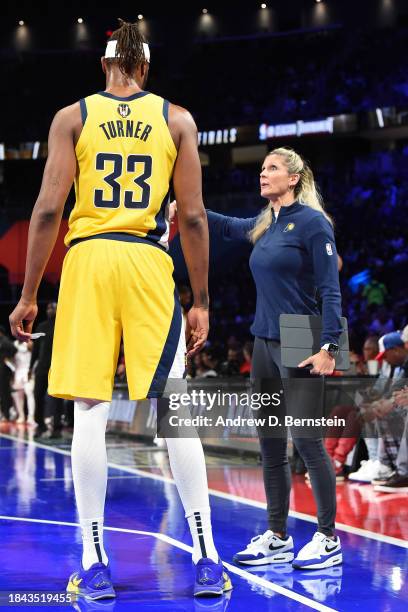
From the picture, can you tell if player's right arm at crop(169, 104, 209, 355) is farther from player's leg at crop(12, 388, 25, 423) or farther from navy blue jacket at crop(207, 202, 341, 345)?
player's leg at crop(12, 388, 25, 423)

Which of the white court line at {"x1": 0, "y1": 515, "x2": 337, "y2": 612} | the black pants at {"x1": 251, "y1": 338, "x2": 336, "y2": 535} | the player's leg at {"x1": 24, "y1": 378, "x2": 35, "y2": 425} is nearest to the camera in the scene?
the white court line at {"x1": 0, "y1": 515, "x2": 337, "y2": 612}

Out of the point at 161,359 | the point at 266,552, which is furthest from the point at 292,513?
the point at 161,359

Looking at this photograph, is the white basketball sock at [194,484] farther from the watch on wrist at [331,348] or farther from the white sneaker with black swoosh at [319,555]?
the watch on wrist at [331,348]

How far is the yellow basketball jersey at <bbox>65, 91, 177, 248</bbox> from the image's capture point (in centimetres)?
333

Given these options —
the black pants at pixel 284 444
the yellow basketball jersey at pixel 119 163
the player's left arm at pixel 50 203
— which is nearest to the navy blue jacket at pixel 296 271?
the black pants at pixel 284 444

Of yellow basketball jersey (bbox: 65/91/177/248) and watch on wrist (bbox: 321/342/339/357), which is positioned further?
watch on wrist (bbox: 321/342/339/357)

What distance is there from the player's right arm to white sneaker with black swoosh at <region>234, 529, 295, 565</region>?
42.1 inches

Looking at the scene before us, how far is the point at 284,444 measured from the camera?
410cm

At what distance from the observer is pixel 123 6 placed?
29672 mm

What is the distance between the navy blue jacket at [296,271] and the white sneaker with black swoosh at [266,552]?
2.97 ft

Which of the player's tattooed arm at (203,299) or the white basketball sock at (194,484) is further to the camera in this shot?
the player's tattooed arm at (203,299)

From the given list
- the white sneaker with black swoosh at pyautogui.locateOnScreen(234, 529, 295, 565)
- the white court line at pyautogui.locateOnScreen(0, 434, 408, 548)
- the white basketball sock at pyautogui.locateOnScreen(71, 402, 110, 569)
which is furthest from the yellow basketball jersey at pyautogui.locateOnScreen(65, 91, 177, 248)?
the white court line at pyautogui.locateOnScreen(0, 434, 408, 548)

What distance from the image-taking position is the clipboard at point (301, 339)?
388 cm

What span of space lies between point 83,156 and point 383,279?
1693cm
